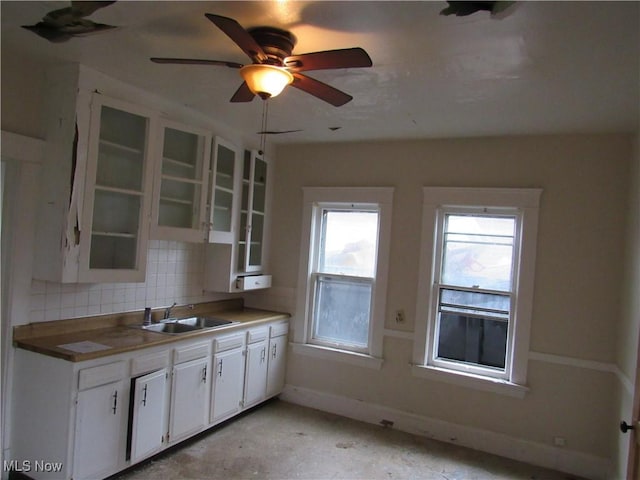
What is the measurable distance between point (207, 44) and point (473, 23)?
129cm

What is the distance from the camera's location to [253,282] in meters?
4.05

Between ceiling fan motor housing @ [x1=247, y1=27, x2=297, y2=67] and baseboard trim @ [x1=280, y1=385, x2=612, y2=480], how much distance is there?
3101mm

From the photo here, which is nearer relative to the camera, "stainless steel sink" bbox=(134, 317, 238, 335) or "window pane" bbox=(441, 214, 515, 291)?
"stainless steel sink" bbox=(134, 317, 238, 335)

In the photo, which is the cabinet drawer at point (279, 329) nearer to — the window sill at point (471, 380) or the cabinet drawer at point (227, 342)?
the cabinet drawer at point (227, 342)

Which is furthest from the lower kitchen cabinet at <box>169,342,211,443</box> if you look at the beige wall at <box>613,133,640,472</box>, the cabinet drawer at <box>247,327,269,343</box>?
the beige wall at <box>613,133,640,472</box>

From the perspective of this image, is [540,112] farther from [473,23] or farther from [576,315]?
[576,315]

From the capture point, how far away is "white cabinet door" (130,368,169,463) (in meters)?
2.69

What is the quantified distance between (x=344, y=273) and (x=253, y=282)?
2.90 feet

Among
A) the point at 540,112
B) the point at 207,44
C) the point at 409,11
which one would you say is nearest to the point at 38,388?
the point at 207,44

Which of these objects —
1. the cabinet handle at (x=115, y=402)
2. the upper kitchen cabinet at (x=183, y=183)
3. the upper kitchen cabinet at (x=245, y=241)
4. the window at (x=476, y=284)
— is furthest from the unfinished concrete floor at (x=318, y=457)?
the upper kitchen cabinet at (x=183, y=183)

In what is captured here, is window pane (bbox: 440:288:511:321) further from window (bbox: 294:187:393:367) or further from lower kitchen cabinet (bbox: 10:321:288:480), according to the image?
lower kitchen cabinet (bbox: 10:321:288:480)

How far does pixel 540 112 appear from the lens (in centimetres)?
288

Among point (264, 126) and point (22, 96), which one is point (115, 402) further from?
point (264, 126)

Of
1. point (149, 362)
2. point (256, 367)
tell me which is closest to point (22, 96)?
point (149, 362)
